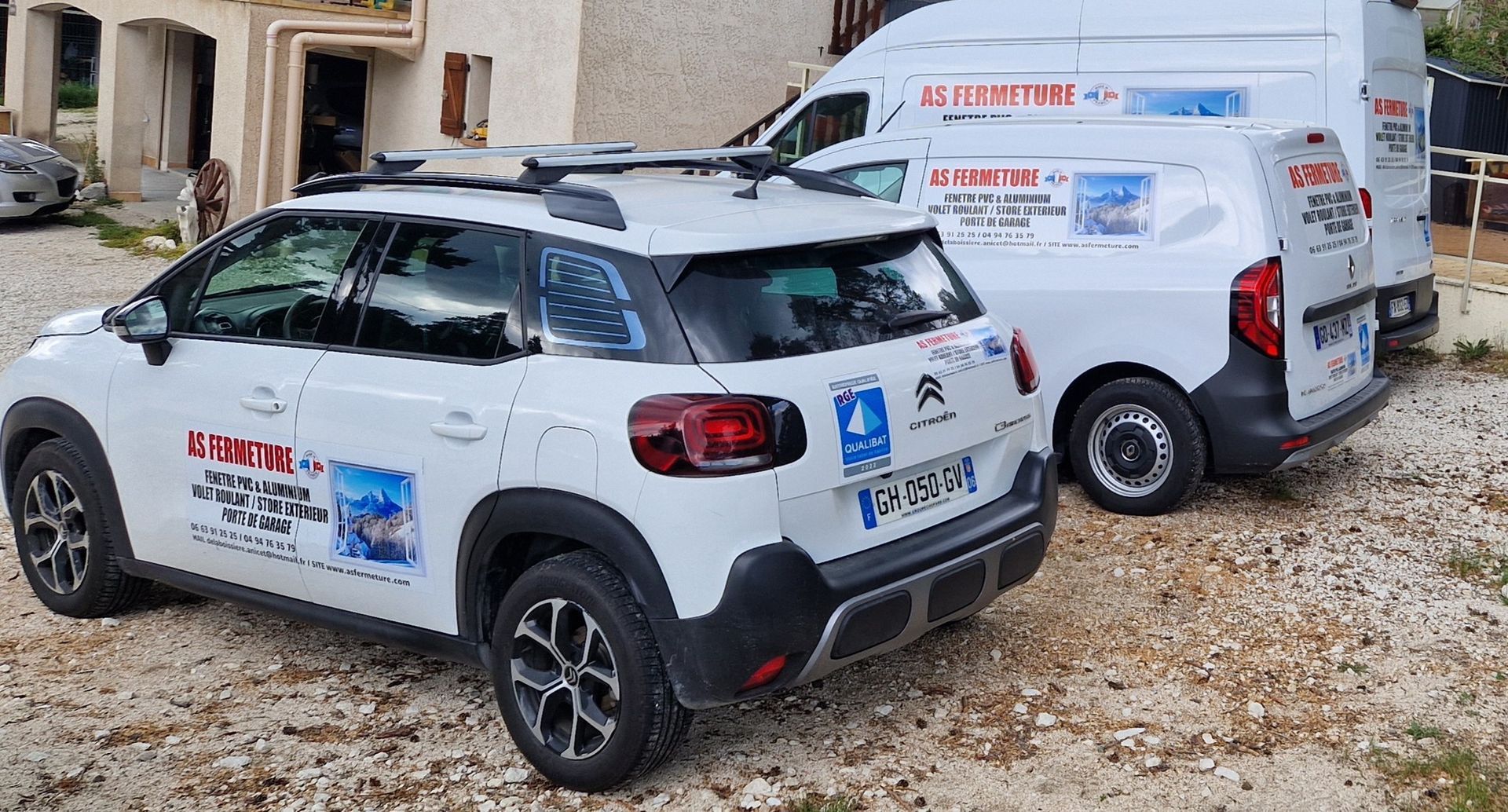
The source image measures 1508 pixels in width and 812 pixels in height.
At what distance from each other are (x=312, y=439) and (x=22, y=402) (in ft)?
5.27

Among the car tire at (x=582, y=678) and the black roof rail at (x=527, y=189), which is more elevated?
the black roof rail at (x=527, y=189)

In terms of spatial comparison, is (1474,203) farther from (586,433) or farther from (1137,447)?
(586,433)

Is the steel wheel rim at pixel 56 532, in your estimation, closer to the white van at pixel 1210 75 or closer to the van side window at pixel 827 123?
the white van at pixel 1210 75

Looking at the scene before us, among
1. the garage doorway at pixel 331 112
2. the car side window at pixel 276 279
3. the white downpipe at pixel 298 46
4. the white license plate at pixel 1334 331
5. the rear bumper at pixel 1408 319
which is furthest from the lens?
the garage doorway at pixel 331 112

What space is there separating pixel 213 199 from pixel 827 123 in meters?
9.09

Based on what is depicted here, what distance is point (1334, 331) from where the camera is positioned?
6.78 m

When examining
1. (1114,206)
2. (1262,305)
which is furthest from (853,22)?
(1262,305)

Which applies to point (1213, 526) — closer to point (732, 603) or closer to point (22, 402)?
point (732, 603)

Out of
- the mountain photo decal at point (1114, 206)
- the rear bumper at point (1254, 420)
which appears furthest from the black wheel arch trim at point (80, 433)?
the rear bumper at point (1254, 420)

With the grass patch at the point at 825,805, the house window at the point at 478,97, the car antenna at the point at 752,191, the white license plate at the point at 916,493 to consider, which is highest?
the house window at the point at 478,97

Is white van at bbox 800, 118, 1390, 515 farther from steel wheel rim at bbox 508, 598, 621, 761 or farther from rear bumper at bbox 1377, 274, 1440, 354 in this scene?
steel wheel rim at bbox 508, 598, 621, 761

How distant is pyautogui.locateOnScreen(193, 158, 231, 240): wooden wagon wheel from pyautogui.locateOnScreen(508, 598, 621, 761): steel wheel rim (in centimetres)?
1458

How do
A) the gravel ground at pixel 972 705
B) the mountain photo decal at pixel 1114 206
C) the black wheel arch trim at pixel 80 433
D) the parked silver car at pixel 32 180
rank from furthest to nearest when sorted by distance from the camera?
the parked silver car at pixel 32 180 → the mountain photo decal at pixel 1114 206 → the black wheel arch trim at pixel 80 433 → the gravel ground at pixel 972 705

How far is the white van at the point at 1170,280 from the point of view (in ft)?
21.3
